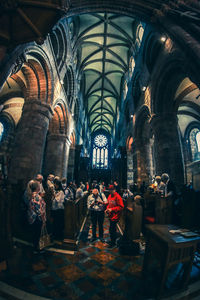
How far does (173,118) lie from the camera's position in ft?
23.1

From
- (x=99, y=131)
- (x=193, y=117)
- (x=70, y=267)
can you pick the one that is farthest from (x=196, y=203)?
(x=99, y=131)

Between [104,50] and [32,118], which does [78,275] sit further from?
[104,50]

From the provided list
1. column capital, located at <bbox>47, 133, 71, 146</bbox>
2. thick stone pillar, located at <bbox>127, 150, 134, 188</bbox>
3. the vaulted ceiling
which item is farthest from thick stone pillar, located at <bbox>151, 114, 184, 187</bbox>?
the vaulted ceiling

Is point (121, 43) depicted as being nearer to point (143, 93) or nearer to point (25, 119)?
point (143, 93)

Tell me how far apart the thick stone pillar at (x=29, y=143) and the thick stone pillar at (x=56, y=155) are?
3555 millimetres

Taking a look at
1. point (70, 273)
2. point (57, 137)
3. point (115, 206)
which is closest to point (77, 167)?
point (57, 137)

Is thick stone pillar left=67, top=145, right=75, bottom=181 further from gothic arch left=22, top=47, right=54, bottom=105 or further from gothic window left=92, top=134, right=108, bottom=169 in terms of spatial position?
gothic window left=92, top=134, right=108, bottom=169

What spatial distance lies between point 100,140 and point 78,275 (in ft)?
109

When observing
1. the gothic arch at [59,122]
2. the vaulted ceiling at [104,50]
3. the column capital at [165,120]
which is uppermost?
the vaulted ceiling at [104,50]

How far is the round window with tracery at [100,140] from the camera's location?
34375mm

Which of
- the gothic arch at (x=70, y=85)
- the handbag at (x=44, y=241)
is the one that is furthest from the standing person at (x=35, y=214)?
the gothic arch at (x=70, y=85)

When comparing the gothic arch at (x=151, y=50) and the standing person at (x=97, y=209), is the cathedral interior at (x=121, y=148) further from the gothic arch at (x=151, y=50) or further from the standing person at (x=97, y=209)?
the standing person at (x=97, y=209)

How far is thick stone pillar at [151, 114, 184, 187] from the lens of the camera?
6133 millimetres

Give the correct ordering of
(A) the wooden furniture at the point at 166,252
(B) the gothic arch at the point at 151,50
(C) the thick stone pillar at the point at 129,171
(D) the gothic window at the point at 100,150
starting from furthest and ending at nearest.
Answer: (D) the gothic window at the point at 100,150
(C) the thick stone pillar at the point at 129,171
(B) the gothic arch at the point at 151,50
(A) the wooden furniture at the point at 166,252
